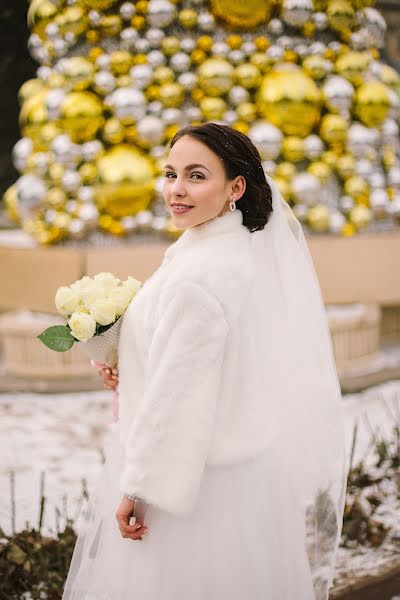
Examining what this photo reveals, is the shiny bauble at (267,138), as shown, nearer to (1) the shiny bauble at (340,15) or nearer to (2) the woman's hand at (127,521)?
(1) the shiny bauble at (340,15)

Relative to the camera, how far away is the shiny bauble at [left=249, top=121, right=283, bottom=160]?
3.75m

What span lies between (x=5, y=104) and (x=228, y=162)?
4467mm

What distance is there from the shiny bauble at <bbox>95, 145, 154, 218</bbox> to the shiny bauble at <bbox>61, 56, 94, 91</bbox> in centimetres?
40

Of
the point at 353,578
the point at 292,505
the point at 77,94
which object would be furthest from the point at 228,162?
the point at 77,94

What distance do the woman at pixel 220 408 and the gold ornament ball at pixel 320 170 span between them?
7.79 feet

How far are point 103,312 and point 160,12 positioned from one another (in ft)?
8.78

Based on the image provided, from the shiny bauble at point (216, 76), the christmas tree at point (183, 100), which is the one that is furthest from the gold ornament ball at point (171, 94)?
the shiny bauble at point (216, 76)

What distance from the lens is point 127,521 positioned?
142cm

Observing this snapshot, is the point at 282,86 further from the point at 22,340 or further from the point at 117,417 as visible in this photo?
the point at 117,417

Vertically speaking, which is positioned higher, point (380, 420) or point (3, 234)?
point (3, 234)

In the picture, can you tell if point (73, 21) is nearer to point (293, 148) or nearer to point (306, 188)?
point (293, 148)

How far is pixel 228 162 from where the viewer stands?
4.81ft

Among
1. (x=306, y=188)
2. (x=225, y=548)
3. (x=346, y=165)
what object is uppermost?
(x=346, y=165)

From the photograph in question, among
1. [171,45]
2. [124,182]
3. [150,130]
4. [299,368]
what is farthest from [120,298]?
[171,45]
